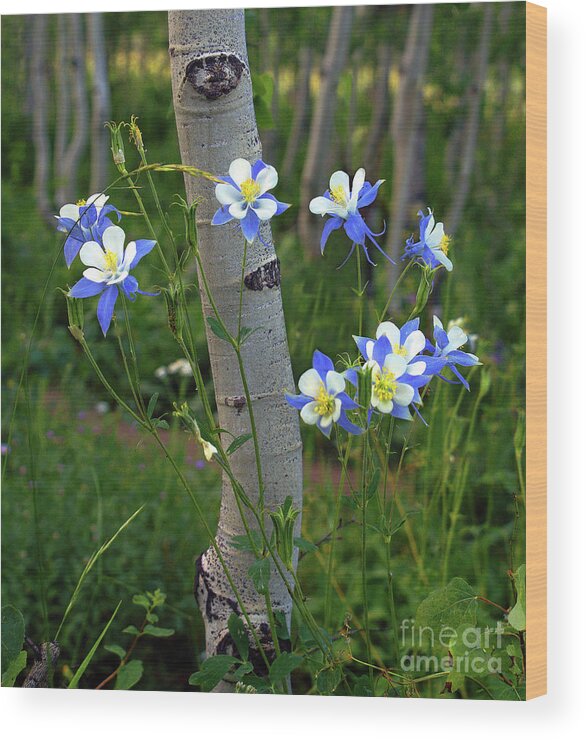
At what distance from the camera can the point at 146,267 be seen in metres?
1.81

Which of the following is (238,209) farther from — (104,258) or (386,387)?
(386,387)

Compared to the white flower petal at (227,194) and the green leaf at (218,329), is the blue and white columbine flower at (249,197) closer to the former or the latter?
the white flower petal at (227,194)

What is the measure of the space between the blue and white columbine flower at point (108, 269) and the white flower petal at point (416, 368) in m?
0.41

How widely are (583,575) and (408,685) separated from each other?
1.03 ft

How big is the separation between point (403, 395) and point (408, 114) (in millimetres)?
438

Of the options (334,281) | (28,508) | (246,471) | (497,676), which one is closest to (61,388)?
(28,508)

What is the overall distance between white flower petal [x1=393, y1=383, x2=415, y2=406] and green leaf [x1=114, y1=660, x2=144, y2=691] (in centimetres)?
61

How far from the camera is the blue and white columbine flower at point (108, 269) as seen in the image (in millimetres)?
1639

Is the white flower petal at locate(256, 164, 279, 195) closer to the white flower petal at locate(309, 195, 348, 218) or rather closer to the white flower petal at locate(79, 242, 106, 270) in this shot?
the white flower petal at locate(309, 195, 348, 218)

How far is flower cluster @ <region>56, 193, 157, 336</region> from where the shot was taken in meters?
1.63

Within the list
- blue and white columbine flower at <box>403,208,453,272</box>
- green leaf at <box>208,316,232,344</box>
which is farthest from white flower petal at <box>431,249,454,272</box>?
green leaf at <box>208,316,232,344</box>

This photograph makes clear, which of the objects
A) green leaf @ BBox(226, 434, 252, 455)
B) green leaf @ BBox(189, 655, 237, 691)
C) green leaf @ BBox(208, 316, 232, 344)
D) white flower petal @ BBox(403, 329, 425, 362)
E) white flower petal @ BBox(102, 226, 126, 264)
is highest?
white flower petal @ BBox(102, 226, 126, 264)

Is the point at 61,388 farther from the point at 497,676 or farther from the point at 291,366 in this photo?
the point at 497,676

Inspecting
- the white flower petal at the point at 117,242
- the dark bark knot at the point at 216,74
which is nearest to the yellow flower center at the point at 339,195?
the dark bark knot at the point at 216,74
